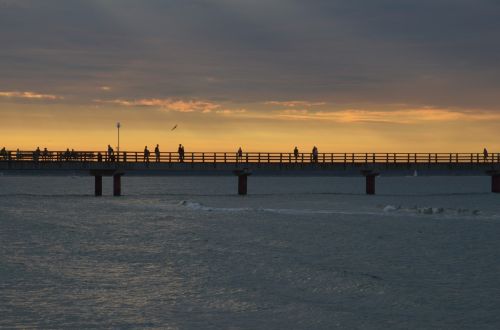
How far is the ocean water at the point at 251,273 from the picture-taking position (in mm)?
20438

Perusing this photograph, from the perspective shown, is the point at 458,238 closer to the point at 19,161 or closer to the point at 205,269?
the point at 205,269

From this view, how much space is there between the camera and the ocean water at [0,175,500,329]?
20438mm

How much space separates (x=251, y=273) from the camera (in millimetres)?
27812

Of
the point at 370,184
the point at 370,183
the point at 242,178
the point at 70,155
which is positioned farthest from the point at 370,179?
the point at 70,155

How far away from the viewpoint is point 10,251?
111 ft

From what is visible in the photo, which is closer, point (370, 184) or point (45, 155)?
point (45, 155)

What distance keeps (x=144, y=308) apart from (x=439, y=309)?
7662 mm

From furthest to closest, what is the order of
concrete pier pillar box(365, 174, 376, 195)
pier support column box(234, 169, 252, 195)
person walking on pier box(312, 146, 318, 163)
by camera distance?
1. concrete pier pillar box(365, 174, 376, 195)
2. pier support column box(234, 169, 252, 195)
3. person walking on pier box(312, 146, 318, 163)

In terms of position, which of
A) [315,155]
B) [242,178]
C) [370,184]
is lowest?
[370,184]

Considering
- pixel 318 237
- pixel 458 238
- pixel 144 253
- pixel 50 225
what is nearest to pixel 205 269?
pixel 144 253

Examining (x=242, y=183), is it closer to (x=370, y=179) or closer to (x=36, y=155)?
(x=370, y=179)

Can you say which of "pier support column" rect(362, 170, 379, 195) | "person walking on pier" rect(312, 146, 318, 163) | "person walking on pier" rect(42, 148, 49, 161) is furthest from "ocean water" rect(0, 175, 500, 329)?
"pier support column" rect(362, 170, 379, 195)

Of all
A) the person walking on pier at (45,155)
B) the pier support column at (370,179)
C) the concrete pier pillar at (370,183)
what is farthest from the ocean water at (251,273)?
the concrete pier pillar at (370,183)

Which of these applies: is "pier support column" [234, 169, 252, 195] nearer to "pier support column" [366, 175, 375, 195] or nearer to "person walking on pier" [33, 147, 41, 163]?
"pier support column" [366, 175, 375, 195]
